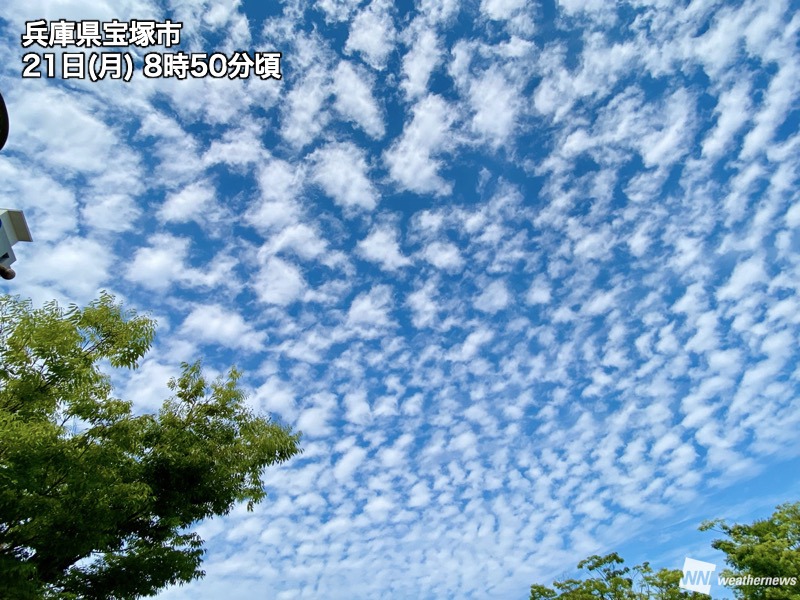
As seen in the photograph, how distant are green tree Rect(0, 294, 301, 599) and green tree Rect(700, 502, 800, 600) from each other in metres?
15.7

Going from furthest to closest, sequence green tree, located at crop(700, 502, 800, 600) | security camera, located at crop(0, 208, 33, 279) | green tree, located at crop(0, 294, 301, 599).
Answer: green tree, located at crop(700, 502, 800, 600) → security camera, located at crop(0, 208, 33, 279) → green tree, located at crop(0, 294, 301, 599)

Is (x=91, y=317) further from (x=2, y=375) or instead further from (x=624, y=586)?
(x=624, y=586)

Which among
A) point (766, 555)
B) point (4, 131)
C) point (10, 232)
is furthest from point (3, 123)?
point (766, 555)

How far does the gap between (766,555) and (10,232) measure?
904 inches

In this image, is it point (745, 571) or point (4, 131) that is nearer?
point (4, 131)

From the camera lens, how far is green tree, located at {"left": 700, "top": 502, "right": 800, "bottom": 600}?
14.0 m

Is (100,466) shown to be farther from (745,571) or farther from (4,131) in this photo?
(745,571)

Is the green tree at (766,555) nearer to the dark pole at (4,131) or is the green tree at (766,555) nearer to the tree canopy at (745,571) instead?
the tree canopy at (745,571)

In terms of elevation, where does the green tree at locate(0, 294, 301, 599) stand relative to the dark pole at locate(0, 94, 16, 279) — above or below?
below

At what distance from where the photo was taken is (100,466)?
7.14 m

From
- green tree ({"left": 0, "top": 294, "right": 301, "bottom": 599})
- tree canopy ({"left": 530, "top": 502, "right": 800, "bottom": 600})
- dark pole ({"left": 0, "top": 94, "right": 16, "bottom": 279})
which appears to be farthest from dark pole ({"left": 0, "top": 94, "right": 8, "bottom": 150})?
tree canopy ({"left": 530, "top": 502, "right": 800, "bottom": 600})

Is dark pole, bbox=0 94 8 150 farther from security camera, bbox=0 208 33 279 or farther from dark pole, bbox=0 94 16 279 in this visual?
security camera, bbox=0 208 33 279

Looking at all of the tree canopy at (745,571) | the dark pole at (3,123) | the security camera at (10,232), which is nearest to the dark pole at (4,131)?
the dark pole at (3,123)

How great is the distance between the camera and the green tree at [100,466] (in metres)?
6.59
